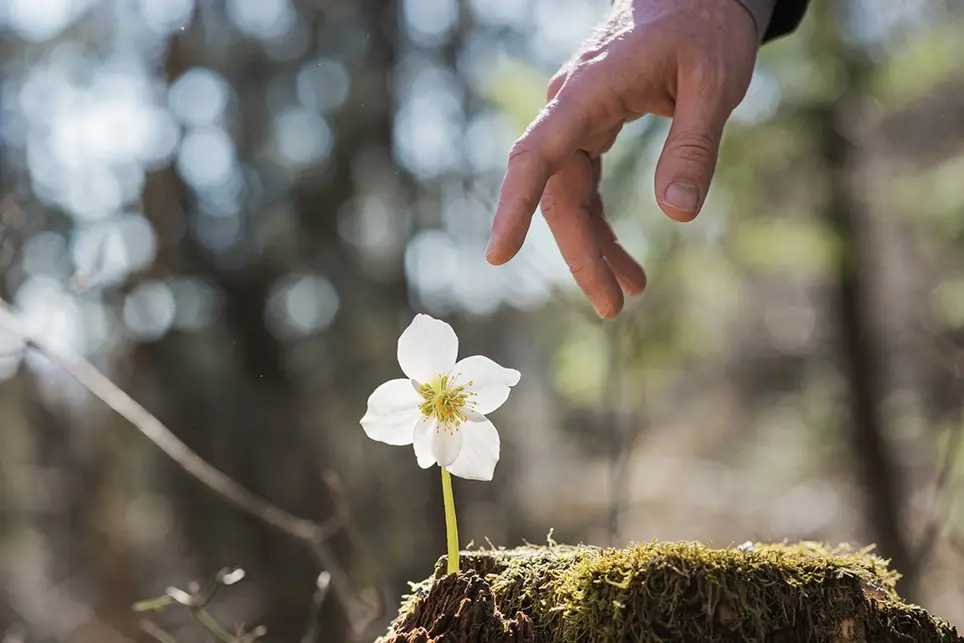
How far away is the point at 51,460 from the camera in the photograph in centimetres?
730

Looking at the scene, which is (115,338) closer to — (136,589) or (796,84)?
(136,589)

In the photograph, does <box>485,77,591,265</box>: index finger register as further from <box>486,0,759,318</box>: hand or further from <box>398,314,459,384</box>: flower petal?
<box>398,314,459,384</box>: flower petal

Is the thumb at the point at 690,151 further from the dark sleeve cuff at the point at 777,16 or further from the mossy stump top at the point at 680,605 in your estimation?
the mossy stump top at the point at 680,605

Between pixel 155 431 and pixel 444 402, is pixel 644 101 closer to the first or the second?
pixel 444 402

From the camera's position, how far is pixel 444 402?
877 mm

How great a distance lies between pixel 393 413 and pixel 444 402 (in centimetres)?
6

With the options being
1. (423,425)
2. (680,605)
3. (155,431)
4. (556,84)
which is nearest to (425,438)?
(423,425)

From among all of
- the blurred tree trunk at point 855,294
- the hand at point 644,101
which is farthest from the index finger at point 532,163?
the blurred tree trunk at point 855,294

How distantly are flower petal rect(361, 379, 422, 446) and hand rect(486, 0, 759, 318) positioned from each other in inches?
7.2

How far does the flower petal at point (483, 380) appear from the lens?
0.89m

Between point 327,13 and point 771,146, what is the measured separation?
4885 mm

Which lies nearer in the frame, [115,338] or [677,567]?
[677,567]

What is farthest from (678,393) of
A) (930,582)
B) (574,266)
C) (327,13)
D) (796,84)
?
(574,266)

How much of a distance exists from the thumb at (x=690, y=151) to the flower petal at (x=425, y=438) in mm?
371
